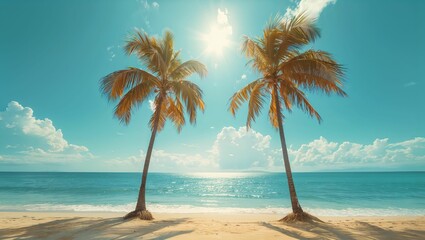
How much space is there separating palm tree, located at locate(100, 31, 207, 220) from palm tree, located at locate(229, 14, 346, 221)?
106 inches

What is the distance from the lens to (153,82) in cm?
1047

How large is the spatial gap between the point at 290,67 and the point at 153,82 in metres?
6.03

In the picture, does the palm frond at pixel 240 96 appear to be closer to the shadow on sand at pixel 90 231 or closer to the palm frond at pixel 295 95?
the palm frond at pixel 295 95

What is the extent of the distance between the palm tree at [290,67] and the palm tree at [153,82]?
2.70m

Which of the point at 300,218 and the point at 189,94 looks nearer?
the point at 300,218

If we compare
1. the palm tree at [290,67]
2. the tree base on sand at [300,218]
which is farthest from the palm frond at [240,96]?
the tree base on sand at [300,218]

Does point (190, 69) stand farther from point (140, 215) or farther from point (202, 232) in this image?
point (202, 232)

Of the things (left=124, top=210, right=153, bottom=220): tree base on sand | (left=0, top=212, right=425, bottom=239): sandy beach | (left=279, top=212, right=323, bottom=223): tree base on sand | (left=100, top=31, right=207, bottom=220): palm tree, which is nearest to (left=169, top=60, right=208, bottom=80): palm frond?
(left=100, top=31, right=207, bottom=220): palm tree

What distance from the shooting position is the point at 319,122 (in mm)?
10250

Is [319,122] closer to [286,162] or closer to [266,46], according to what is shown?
[286,162]

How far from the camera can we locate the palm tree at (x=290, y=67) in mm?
9352

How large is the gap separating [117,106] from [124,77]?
4.51ft

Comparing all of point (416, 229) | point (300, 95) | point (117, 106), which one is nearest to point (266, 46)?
point (300, 95)

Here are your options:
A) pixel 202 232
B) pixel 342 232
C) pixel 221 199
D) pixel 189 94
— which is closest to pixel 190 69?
pixel 189 94
